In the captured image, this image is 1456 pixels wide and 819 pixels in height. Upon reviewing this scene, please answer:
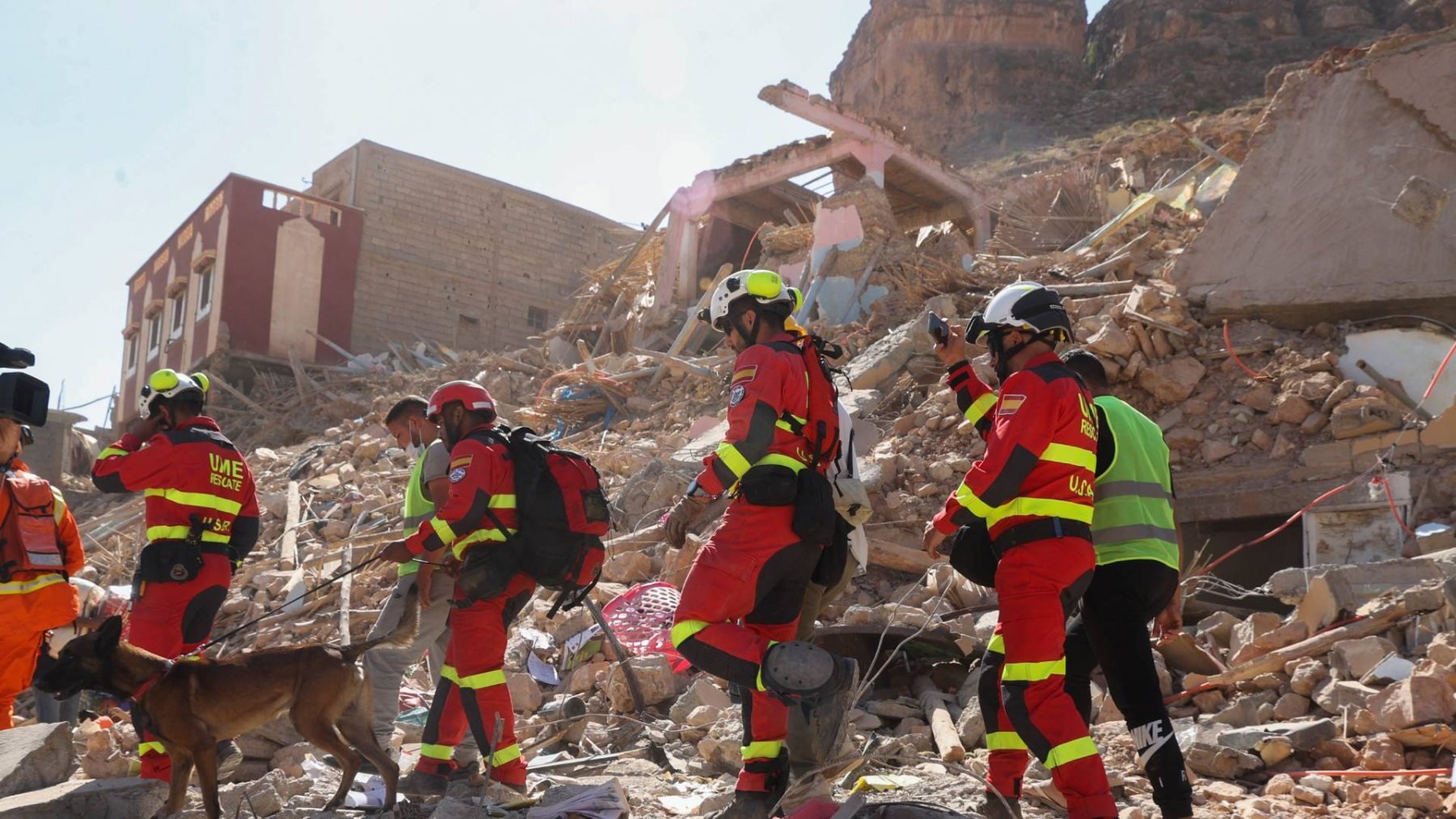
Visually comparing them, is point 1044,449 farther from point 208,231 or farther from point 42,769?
point 208,231

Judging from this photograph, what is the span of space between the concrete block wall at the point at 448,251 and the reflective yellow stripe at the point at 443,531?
22099 mm

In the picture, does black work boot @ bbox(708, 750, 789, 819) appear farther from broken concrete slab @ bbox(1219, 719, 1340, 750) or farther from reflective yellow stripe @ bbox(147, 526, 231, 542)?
reflective yellow stripe @ bbox(147, 526, 231, 542)

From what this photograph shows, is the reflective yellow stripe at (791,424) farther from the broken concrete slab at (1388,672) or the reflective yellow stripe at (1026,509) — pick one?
the broken concrete slab at (1388,672)

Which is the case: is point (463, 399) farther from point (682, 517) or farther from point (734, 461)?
point (734, 461)

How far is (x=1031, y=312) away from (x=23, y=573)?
185 inches

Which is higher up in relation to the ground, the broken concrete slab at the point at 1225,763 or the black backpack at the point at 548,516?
the black backpack at the point at 548,516

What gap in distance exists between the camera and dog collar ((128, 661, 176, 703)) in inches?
179

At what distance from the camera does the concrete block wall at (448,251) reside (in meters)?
26.1

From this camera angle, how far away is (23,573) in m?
5.29

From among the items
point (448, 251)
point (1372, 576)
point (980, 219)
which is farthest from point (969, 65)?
point (1372, 576)

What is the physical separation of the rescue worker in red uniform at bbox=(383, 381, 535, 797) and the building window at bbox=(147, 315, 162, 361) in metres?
25.9

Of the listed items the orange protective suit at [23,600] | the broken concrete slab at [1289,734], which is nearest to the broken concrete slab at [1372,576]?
the broken concrete slab at [1289,734]

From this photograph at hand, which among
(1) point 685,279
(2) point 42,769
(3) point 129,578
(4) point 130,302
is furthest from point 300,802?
(4) point 130,302

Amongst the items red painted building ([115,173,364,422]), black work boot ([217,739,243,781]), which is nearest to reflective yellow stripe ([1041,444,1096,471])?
black work boot ([217,739,243,781])
